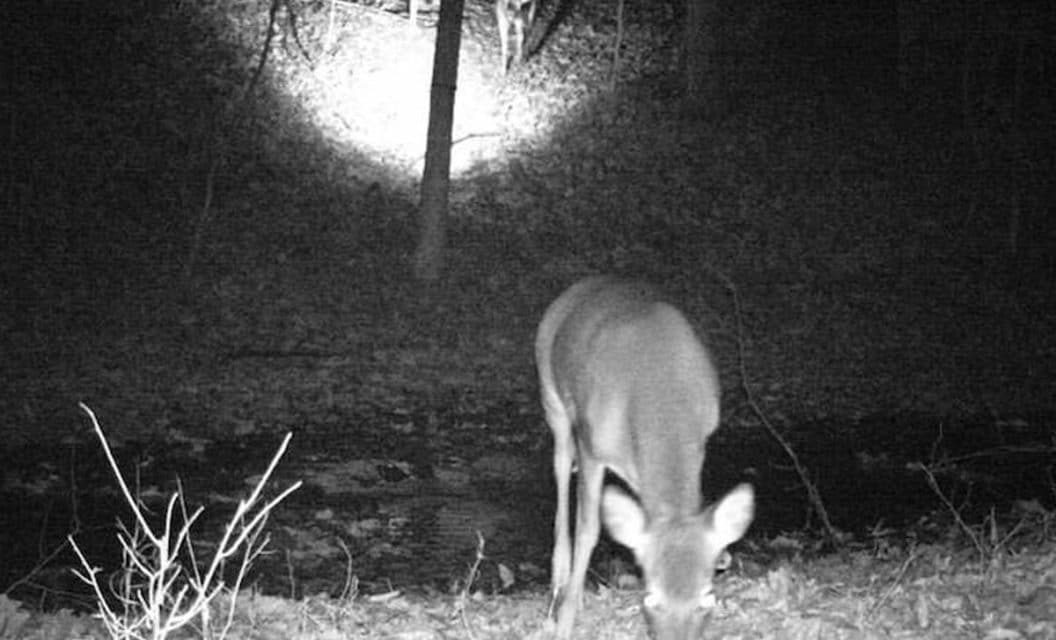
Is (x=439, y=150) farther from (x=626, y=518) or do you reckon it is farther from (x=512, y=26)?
(x=626, y=518)

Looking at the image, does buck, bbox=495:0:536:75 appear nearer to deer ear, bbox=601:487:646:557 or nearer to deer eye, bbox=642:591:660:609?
deer ear, bbox=601:487:646:557

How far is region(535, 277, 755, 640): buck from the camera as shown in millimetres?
5074

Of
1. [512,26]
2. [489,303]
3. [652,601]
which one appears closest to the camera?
[652,601]

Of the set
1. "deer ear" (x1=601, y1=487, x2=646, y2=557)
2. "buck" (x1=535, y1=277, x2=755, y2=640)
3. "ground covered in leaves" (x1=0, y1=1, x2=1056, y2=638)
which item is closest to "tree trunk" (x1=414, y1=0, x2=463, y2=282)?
"ground covered in leaves" (x1=0, y1=1, x2=1056, y2=638)

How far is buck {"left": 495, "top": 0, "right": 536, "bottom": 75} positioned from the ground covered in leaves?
41cm

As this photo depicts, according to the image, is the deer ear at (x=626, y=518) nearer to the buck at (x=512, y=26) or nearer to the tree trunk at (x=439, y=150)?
the tree trunk at (x=439, y=150)

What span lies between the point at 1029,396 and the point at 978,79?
1421 centimetres

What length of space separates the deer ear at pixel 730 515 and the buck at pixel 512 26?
20.3 metres

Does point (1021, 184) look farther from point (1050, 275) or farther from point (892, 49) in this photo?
point (892, 49)

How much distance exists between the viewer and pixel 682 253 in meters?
20.2

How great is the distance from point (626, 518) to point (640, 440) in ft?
2.71

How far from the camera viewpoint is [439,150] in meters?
17.7

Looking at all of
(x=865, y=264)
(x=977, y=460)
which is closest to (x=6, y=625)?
(x=977, y=460)

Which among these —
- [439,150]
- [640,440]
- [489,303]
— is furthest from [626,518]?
[439,150]
